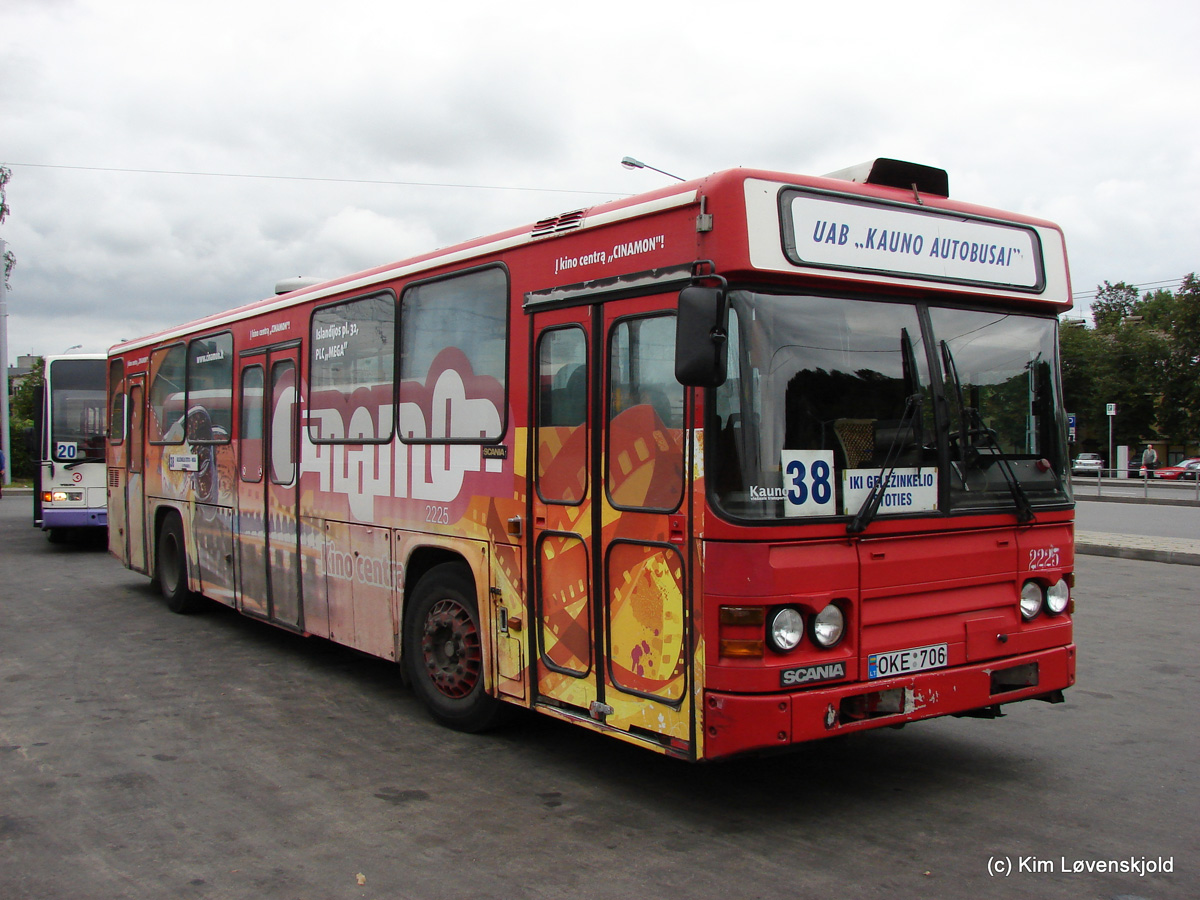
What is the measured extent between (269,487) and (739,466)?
18.7 ft

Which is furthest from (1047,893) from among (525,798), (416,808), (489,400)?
(489,400)

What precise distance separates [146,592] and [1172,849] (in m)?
11.9

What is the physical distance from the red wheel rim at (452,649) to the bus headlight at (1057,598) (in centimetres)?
327

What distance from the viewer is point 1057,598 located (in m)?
5.56

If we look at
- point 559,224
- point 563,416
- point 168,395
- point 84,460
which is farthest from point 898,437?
point 84,460

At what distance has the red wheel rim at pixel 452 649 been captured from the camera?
6.49 metres

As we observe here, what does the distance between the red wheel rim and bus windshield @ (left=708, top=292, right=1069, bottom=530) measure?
8.25 feet

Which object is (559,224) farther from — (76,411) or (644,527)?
(76,411)

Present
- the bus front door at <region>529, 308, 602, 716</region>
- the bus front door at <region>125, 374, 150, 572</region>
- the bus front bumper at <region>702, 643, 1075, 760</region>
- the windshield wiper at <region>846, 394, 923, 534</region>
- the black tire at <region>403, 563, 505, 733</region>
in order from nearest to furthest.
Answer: the bus front bumper at <region>702, 643, 1075, 760</region>
the windshield wiper at <region>846, 394, 923, 534</region>
the bus front door at <region>529, 308, 602, 716</region>
the black tire at <region>403, 563, 505, 733</region>
the bus front door at <region>125, 374, 150, 572</region>

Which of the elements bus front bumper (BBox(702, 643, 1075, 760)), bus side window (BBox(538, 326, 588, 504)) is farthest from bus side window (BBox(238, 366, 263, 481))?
bus front bumper (BBox(702, 643, 1075, 760))

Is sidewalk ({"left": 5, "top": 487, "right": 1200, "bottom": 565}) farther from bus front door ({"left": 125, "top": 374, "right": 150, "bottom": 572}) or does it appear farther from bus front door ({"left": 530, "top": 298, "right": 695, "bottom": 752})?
bus front door ({"left": 125, "top": 374, "right": 150, "bottom": 572})

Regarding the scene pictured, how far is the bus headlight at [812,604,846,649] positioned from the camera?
4664 mm

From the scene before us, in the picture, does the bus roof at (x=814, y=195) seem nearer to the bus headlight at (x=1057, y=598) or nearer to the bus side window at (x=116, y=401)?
the bus headlight at (x=1057, y=598)

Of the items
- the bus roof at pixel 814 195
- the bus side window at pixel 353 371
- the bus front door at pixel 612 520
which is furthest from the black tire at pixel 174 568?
the bus front door at pixel 612 520
